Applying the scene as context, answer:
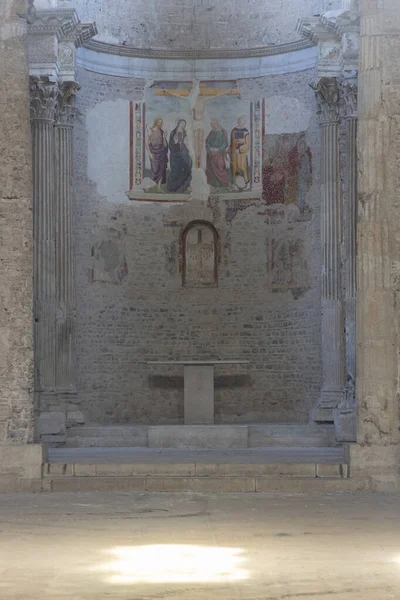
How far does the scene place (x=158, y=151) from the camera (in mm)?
21094

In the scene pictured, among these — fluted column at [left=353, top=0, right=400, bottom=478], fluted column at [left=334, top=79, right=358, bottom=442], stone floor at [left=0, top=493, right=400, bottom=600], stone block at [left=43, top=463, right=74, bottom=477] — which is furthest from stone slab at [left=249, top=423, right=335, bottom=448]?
stone floor at [left=0, top=493, right=400, bottom=600]

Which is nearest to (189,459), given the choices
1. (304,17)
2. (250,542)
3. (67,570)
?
(250,542)

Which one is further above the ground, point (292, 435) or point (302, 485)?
point (302, 485)

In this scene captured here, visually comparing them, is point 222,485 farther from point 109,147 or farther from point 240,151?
point 240,151

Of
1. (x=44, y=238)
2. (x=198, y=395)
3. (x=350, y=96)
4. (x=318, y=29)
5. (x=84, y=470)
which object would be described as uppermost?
(x=318, y=29)

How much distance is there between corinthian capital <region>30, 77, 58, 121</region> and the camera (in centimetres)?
1838

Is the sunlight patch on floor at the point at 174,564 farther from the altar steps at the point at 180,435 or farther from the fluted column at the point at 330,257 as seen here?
the fluted column at the point at 330,257

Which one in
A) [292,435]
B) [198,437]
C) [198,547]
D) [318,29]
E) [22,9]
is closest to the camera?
[198,547]

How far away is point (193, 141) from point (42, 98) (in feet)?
12.5

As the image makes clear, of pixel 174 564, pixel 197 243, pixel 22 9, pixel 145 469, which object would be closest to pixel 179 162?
pixel 197 243

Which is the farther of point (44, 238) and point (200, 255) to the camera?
point (200, 255)

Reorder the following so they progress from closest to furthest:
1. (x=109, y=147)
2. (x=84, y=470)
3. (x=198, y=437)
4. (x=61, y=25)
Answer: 1. (x=84, y=470)
2. (x=198, y=437)
3. (x=61, y=25)
4. (x=109, y=147)

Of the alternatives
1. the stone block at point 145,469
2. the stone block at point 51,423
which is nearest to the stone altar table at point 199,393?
the stone block at point 51,423

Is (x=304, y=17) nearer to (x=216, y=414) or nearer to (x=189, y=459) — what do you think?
(x=216, y=414)
